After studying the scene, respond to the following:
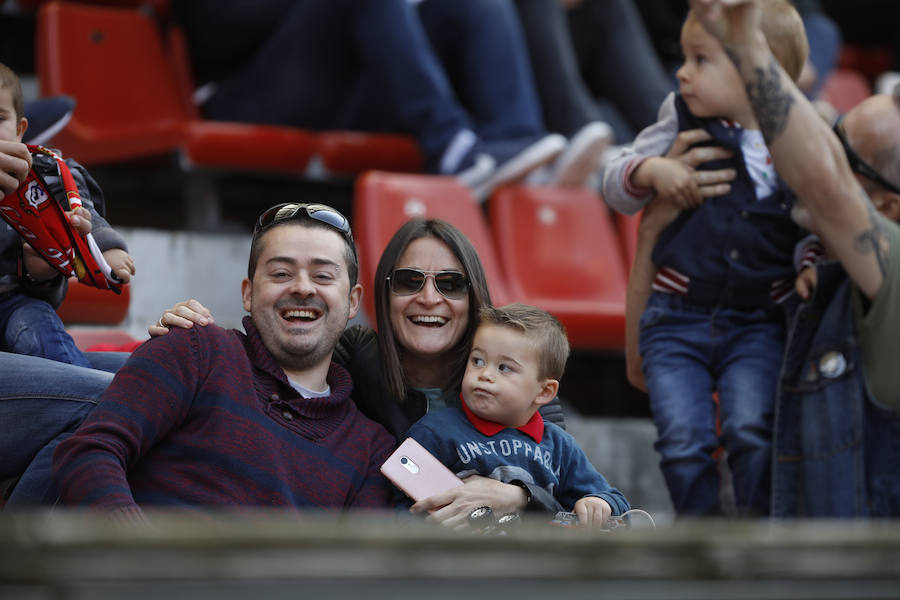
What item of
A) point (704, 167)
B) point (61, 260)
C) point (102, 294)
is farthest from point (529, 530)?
point (102, 294)

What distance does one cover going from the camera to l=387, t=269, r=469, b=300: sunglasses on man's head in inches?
74.3

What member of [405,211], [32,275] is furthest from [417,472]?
[405,211]

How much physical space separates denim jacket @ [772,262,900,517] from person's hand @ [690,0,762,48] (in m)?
0.40

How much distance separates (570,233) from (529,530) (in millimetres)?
3165

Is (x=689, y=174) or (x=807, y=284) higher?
(x=689, y=174)

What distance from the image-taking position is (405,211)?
330 cm

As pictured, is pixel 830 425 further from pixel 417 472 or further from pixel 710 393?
pixel 417 472

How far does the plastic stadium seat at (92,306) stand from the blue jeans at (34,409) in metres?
0.94

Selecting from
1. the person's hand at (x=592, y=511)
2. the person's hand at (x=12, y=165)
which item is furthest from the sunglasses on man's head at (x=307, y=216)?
the person's hand at (x=592, y=511)

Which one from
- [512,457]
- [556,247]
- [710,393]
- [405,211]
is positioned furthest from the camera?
[556,247]

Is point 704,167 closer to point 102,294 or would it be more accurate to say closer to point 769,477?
point 769,477

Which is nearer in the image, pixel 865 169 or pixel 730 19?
pixel 730 19

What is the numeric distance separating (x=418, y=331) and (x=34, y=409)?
649mm

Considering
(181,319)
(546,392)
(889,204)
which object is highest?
(889,204)
